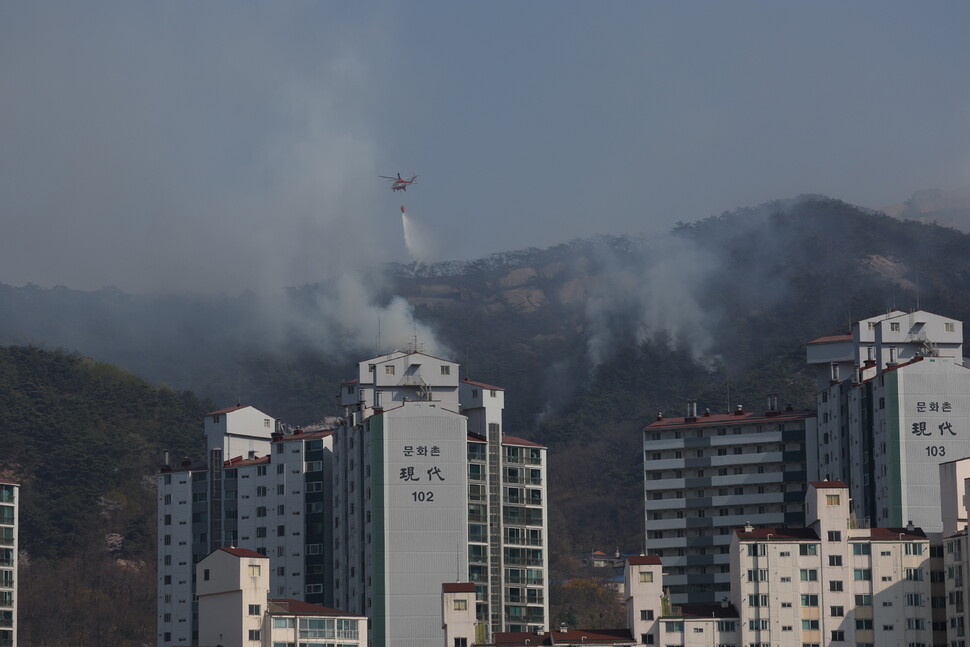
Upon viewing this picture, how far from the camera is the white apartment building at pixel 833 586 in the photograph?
4250 inches

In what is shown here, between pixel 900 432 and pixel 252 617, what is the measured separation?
45572mm

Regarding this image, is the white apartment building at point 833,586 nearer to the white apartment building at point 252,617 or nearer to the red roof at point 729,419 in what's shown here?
the white apartment building at point 252,617

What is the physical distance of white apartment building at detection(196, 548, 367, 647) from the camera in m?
106

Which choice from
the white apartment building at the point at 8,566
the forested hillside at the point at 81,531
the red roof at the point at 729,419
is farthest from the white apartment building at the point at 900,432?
the forested hillside at the point at 81,531

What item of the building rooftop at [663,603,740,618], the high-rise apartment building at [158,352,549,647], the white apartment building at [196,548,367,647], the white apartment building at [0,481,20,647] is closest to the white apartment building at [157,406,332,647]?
the high-rise apartment building at [158,352,549,647]

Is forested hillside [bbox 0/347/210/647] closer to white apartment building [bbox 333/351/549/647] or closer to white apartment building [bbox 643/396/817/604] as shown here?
white apartment building [bbox 333/351/549/647]

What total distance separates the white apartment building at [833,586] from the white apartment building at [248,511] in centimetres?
4165

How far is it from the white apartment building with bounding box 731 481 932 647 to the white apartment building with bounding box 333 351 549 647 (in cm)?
1696

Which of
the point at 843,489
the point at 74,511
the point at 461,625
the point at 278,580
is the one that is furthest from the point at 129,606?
the point at 843,489

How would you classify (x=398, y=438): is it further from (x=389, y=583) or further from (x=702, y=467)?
(x=702, y=467)

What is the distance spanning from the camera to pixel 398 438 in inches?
5143

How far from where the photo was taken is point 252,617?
4186 inches

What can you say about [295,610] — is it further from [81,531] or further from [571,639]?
[81,531]

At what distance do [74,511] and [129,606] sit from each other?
17700mm
